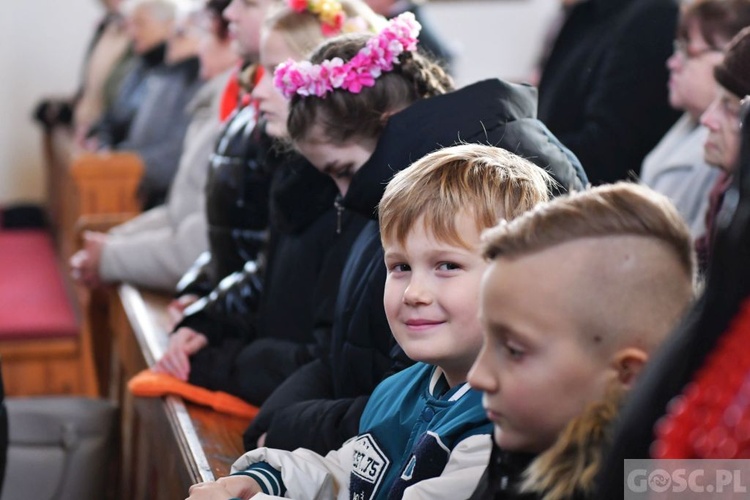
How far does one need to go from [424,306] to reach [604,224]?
46 centimetres

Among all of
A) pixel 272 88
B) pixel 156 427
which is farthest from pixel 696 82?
pixel 156 427

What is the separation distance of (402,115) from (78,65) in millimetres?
7370

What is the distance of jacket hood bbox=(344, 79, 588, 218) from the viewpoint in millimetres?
1933

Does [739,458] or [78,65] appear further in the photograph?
[78,65]

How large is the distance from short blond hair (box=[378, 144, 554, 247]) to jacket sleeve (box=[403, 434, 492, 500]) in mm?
296

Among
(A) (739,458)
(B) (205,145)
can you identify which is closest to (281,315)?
(B) (205,145)

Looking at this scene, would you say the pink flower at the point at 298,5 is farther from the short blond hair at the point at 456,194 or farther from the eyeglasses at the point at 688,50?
the short blond hair at the point at 456,194

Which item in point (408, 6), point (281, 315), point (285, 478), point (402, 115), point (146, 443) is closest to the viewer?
point (285, 478)

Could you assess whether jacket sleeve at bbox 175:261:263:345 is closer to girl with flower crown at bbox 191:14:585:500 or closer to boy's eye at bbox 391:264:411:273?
girl with flower crown at bbox 191:14:585:500

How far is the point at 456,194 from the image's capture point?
5.21 ft

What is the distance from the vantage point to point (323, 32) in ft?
8.63

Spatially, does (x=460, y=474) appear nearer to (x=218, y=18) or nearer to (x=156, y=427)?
(x=156, y=427)

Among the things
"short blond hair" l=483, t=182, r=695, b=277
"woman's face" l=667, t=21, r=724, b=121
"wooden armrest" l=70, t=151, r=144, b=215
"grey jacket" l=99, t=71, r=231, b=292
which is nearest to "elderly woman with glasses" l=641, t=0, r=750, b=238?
"woman's face" l=667, t=21, r=724, b=121

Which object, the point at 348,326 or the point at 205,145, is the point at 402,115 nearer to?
the point at 348,326
